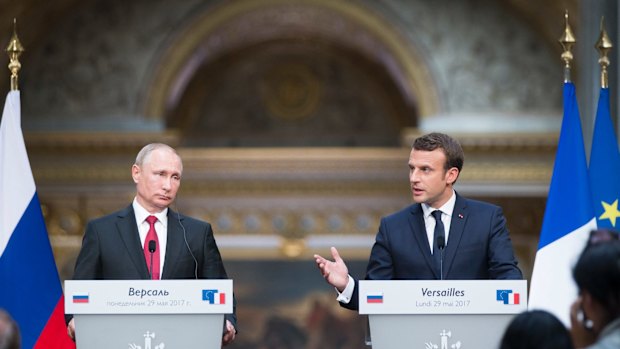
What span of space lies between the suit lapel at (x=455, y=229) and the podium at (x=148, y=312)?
1.25 meters

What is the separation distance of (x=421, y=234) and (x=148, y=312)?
156 cm

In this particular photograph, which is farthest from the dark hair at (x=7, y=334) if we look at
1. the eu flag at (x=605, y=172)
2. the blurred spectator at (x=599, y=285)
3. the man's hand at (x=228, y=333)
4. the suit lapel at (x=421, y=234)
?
the eu flag at (x=605, y=172)

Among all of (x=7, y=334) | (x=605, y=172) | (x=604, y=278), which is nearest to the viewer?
(x=7, y=334)

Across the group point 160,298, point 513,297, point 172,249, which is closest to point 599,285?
point 513,297

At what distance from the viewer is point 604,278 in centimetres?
466

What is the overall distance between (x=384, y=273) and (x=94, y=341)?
5.34ft

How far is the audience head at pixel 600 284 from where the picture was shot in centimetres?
466

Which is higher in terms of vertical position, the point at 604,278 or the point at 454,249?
the point at 454,249

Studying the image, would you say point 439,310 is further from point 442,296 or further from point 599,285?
point 599,285

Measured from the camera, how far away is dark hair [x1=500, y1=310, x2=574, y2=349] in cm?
441

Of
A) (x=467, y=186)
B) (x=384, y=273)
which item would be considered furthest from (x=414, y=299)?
(x=467, y=186)

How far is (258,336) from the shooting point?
69.8 feet

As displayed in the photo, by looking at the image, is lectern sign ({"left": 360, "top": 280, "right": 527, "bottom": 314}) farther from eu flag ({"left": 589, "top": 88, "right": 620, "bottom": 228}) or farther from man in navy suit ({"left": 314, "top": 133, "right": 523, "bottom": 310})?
eu flag ({"left": 589, "top": 88, "right": 620, "bottom": 228})

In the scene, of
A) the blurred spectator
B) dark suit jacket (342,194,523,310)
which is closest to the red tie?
dark suit jacket (342,194,523,310)
